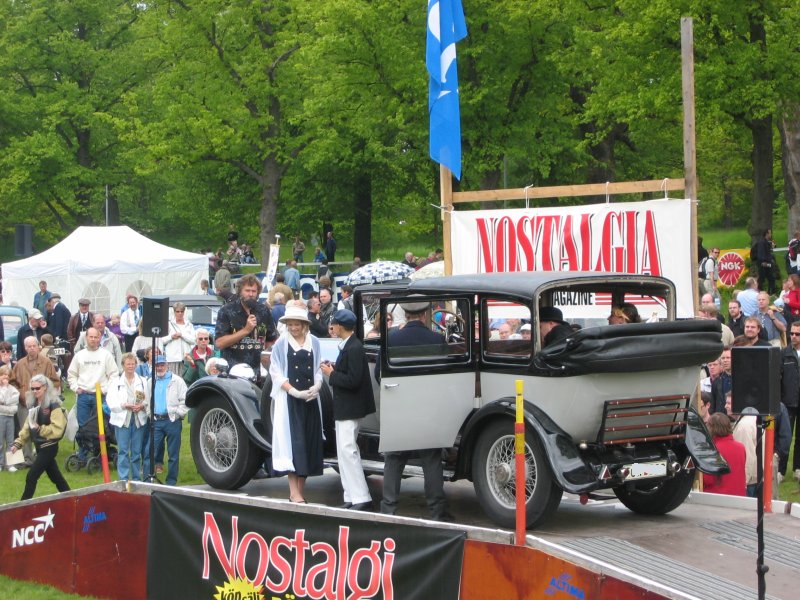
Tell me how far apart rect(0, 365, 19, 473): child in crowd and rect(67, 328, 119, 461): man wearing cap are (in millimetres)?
947

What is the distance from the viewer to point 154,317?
35.0ft

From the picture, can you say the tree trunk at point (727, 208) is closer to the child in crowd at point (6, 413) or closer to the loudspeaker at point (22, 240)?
the loudspeaker at point (22, 240)

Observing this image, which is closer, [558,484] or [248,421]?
[558,484]

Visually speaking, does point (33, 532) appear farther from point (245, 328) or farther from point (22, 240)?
point (22, 240)

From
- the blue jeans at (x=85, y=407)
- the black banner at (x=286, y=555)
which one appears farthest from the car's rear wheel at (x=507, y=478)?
the blue jeans at (x=85, y=407)

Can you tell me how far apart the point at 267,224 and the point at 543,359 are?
33.5 metres

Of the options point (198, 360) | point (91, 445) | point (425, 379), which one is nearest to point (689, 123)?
point (425, 379)

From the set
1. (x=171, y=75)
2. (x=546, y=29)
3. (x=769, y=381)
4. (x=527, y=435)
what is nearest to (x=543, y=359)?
(x=527, y=435)

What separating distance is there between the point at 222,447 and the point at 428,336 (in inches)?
96.5

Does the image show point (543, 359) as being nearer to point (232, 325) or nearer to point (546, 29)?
point (232, 325)

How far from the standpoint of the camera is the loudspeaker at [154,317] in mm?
10648

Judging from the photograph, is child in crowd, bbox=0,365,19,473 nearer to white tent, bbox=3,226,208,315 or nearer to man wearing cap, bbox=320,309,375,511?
man wearing cap, bbox=320,309,375,511

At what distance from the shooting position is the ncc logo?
10.9 m

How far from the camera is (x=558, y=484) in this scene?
7633mm
